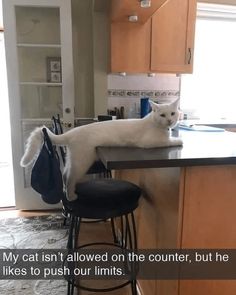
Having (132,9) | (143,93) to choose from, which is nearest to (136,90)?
(143,93)

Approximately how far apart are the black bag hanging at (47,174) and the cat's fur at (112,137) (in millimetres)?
56

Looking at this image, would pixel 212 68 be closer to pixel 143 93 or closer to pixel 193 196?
pixel 143 93

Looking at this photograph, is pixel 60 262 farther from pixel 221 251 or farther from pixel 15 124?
pixel 15 124

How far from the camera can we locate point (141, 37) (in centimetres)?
254

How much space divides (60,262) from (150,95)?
1.92m

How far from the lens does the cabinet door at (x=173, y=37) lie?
8.39 feet

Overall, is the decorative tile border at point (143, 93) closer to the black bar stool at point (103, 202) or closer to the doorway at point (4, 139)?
the black bar stool at point (103, 202)

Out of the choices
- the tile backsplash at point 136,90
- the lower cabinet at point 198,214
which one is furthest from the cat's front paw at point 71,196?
the tile backsplash at point 136,90

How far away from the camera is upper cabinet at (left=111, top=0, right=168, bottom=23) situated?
1950mm

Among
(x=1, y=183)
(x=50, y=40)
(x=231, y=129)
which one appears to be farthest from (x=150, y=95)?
(x=1, y=183)

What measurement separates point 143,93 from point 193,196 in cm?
209

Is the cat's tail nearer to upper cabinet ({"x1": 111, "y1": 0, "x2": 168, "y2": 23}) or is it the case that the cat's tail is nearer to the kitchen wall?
upper cabinet ({"x1": 111, "y1": 0, "x2": 168, "y2": 23})

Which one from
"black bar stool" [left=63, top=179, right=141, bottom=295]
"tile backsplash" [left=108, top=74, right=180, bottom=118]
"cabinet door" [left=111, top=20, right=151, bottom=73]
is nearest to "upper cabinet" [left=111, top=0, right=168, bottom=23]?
"cabinet door" [left=111, top=20, right=151, bottom=73]

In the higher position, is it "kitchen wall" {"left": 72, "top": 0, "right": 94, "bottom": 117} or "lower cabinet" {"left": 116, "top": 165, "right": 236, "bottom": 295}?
"kitchen wall" {"left": 72, "top": 0, "right": 94, "bottom": 117}
